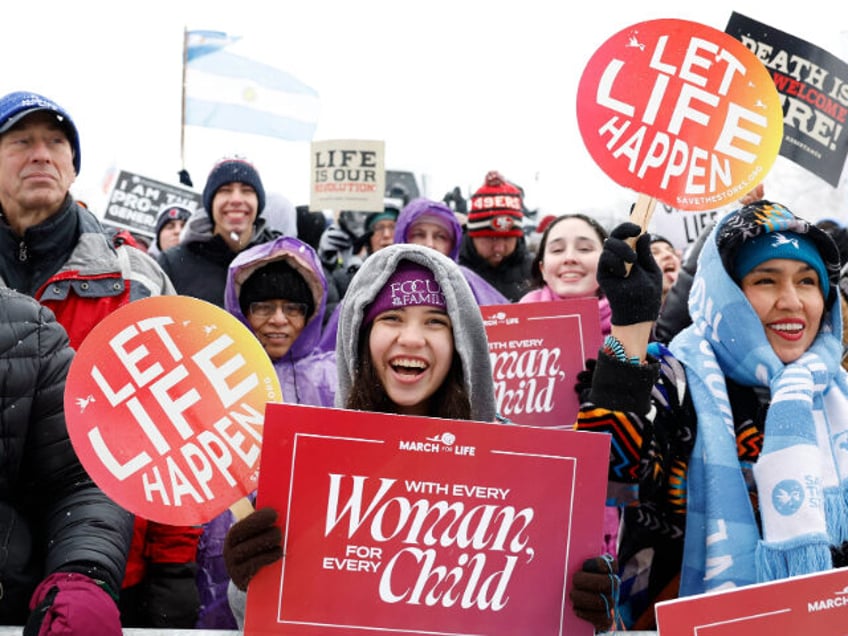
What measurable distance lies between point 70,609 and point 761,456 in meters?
1.72

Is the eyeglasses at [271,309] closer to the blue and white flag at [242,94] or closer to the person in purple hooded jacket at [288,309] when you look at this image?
the person in purple hooded jacket at [288,309]

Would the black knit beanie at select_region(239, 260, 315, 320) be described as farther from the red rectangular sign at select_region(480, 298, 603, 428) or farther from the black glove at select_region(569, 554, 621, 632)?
the black glove at select_region(569, 554, 621, 632)

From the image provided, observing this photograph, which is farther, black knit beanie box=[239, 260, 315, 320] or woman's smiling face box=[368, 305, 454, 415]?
black knit beanie box=[239, 260, 315, 320]

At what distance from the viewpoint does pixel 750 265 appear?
2566 millimetres

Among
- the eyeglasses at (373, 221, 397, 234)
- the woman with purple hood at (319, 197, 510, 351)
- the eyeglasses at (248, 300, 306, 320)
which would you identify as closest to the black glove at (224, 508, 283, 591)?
the eyeglasses at (248, 300, 306, 320)

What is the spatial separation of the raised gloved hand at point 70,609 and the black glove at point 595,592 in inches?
36.7

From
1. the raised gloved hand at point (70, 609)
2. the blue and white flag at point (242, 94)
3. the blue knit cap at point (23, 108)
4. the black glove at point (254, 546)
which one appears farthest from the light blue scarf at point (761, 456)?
the blue and white flag at point (242, 94)

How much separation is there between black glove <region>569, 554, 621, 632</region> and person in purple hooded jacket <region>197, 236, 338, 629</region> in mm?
1872

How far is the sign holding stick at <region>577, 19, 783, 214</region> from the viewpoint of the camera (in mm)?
2613

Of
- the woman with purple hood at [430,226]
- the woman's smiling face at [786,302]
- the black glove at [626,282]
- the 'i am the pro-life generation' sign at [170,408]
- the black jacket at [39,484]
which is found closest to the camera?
the 'i am the pro-life generation' sign at [170,408]

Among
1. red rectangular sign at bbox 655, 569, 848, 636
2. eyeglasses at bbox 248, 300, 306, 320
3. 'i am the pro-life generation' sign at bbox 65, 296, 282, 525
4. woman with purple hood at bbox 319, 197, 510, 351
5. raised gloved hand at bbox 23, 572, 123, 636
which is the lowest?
raised gloved hand at bbox 23, 572, 123, 636

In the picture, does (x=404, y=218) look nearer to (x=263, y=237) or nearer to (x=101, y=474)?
(x=263, y=237)

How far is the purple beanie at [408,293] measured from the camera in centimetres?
242

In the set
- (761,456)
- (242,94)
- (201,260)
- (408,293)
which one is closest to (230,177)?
(201,260)
